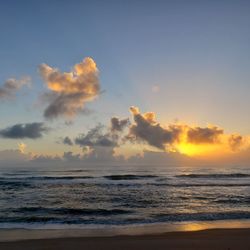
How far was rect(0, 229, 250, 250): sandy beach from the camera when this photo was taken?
35.1 ft

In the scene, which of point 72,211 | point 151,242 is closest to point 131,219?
point 72,211

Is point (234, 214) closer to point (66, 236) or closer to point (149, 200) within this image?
point (149, 200)

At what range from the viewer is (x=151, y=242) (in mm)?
11430

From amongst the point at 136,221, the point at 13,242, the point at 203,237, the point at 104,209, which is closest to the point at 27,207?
the point at 104,209

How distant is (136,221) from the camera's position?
639 inches

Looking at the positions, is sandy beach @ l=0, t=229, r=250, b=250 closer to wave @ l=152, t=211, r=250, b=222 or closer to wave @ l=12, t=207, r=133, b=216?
wave @ l=152, t=211, r=250, b=222

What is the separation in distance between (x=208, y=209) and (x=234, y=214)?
2081 millimetres

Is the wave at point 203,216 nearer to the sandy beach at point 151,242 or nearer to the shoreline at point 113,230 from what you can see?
the shoreline at point 113,230

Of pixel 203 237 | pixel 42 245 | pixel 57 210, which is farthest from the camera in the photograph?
pixel 57 210

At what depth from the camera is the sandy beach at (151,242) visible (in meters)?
10.7

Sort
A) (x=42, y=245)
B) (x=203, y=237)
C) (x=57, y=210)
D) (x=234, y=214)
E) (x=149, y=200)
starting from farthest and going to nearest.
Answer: (x=149, y=200), (x=57, y=210), (x=234, y=214), (x=203, y=237), (x=42, y=245)

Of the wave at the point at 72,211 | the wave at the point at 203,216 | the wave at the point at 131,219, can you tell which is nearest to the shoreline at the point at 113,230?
the wave at the point at 131,219

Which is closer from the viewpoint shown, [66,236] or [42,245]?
[42,245]

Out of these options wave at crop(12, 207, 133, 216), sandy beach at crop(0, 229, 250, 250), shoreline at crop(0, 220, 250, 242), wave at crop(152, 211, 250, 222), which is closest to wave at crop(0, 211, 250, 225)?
wave at crop(152, 211, 250, 222)
